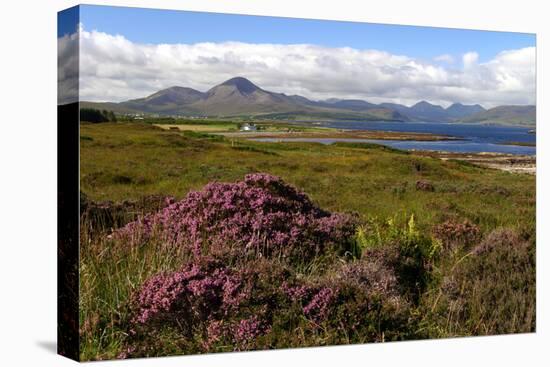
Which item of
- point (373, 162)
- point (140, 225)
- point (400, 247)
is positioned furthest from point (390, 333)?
point (140, 225)

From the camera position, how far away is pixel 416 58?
11109 mm

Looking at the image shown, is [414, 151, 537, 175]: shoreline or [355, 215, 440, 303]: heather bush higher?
[414, 151, 537, 175]: shoreline

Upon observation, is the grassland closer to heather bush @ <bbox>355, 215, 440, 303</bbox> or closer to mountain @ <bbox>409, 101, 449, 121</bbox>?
heather bush @ <bbox>355, 215, 440, 303</bbox>

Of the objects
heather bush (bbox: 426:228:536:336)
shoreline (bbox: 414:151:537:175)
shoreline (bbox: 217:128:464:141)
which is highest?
shoreline (bbox: 217:128:464:141)

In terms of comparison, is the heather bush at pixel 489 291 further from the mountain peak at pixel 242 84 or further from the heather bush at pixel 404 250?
the mountain peak at pixel 242 84

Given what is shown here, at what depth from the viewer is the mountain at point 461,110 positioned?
458 inches

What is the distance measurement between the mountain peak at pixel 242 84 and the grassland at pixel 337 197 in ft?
1.69

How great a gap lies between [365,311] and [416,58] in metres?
3.33

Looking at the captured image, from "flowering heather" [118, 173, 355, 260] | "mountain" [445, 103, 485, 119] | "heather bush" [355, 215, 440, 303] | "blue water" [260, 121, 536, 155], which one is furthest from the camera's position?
"mountain" [445, 103, 485, 119]

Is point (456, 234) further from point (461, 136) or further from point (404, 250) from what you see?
point (461, 136)

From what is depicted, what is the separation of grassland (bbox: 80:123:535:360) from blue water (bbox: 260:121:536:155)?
0.63 ft

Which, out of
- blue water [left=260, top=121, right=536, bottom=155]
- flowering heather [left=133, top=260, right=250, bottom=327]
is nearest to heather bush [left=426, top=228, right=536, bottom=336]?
→ blue water [left=260, top=121, right=536, bottom=155]

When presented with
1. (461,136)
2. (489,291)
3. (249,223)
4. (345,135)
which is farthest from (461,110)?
(249,223)

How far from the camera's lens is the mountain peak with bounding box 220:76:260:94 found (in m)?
10.0
